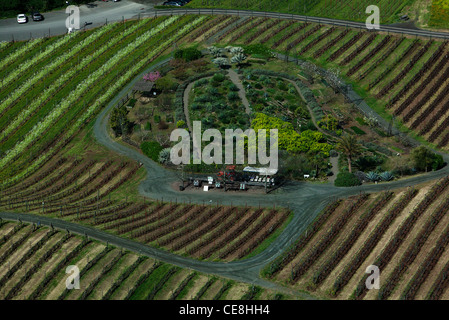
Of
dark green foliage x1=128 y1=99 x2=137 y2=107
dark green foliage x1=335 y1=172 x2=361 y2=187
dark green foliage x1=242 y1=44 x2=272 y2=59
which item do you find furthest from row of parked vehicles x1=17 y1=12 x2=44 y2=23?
dark green foliage x1=335 y1=172 x2=361 y2=187

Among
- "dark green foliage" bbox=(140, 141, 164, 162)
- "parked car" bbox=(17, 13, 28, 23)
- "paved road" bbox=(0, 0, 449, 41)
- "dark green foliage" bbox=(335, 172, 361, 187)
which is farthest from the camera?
"parked car" bbox=(17, 13, 28, 23)

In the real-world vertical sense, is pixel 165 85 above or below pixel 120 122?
above

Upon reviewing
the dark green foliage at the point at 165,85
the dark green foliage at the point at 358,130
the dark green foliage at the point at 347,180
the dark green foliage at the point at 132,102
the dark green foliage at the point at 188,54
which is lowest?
the dark green foliage at the point at 347,180

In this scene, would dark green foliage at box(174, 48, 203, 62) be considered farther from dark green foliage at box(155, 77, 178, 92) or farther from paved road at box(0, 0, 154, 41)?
paved road at box(0, 0, 154, 41)

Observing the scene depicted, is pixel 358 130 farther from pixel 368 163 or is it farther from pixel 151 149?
pixel 151 149

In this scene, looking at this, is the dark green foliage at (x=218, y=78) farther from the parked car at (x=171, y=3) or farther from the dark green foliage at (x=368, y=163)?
the parked car at (x=171, y=3)

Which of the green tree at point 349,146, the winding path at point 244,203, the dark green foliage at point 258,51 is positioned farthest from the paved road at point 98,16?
the winding path at point 244,203

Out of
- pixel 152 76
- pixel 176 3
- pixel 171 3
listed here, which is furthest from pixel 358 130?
pixel 171 3
